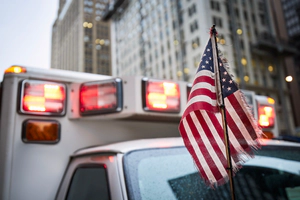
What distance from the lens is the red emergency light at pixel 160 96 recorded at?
95.9 inches

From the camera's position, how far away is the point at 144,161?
1924 mm

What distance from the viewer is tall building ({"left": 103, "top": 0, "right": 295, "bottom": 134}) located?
3769cm

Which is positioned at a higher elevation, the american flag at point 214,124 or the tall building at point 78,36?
the tall building at point 78,36

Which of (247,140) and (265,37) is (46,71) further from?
(265,37)

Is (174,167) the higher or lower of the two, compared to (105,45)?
lower

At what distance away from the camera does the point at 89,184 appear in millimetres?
1941

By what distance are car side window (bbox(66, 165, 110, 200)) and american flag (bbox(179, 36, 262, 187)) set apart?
1.94 feet

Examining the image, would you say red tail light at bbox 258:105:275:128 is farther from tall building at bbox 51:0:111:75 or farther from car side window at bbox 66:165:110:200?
tall building at bbox 51:0:111:75

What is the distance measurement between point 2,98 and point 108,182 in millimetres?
1136

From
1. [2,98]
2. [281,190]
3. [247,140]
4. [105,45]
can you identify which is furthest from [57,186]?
[105,45]

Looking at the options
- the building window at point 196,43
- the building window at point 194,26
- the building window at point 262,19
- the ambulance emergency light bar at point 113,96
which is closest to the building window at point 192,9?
the building window at point 194,26

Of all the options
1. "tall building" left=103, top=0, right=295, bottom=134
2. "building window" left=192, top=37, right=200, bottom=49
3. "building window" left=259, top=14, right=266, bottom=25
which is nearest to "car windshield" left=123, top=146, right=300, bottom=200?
"tall building" left=103, top=0, right=295, bottom=134

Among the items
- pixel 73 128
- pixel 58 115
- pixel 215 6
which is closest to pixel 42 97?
pixel 58 115

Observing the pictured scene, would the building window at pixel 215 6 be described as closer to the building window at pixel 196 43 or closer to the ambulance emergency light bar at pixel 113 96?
the building window at pixel 196 43
